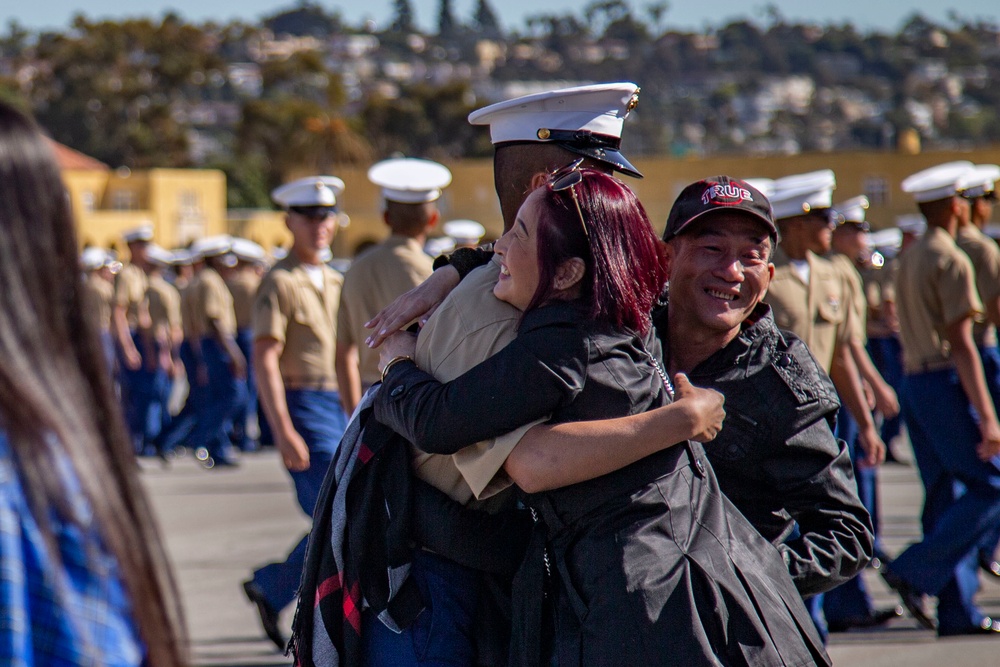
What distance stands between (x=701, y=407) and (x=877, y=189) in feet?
165

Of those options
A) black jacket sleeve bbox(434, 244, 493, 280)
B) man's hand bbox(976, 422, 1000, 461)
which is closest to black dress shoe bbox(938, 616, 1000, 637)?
man's hand bbox(976, 422, 1000, 461)

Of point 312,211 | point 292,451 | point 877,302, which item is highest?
point 312,211

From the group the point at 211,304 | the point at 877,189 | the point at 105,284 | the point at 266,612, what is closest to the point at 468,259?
the point at 266,612

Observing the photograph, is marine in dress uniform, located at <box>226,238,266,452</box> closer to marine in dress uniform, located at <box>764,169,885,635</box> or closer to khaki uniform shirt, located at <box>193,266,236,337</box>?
khaki uniform shirt, located at <box>193,266,236,337</box>

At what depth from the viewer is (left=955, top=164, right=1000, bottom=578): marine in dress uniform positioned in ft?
20.7

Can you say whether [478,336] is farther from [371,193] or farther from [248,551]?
[371,193]

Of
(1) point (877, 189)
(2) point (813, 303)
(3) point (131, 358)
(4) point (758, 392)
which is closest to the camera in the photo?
(4) point (758, 392)

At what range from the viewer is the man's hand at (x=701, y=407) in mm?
2453

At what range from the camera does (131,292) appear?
1605 cm

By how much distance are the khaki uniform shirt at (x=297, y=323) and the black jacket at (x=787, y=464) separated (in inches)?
146

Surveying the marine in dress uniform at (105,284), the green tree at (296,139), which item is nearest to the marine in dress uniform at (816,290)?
the marine in dress uniform at (105,284)

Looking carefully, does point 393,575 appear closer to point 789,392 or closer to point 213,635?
point 789,392

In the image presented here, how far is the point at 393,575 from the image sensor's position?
103 inches

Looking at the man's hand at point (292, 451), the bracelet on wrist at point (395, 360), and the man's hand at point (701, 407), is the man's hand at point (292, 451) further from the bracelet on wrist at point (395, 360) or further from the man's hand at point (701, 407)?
the man's hand at point (701, 407)
